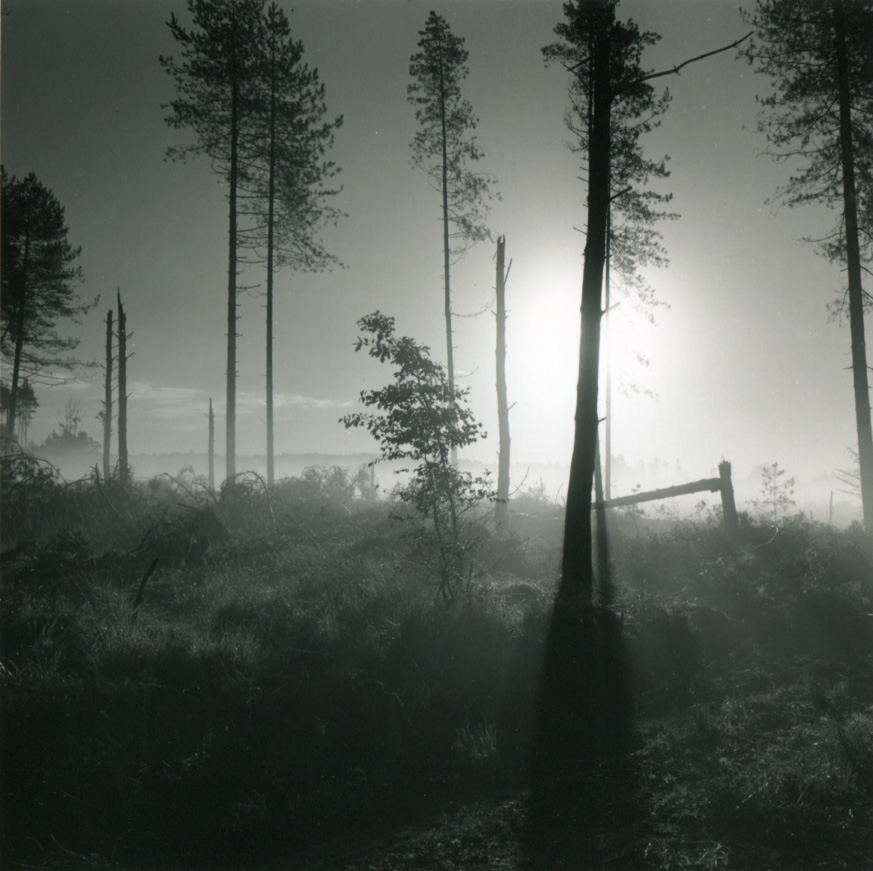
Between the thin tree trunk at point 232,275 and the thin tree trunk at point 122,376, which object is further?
the thin tree trunk at point 122,376

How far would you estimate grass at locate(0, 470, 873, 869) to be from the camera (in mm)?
5016

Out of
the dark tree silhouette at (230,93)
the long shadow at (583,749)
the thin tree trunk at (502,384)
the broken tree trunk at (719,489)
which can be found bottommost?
the long shadow at (583,749)

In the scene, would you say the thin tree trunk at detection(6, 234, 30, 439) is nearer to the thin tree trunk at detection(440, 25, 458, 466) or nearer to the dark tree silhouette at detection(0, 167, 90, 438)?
the dark tree silhouette at detection(0, 167, 90, 438)

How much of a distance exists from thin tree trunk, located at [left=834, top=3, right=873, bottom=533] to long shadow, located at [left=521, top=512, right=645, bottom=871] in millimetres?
10163

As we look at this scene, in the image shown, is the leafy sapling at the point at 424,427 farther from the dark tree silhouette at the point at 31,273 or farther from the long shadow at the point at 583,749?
the dark tree silhouette at the point at 31,273

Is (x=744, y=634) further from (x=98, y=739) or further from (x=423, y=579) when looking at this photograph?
(x=98, y=739)

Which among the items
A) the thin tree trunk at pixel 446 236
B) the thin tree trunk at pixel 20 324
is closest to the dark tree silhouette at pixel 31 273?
the thin tree trunk at pixel 20 324

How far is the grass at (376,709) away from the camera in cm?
502

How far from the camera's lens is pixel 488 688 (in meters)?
7.24

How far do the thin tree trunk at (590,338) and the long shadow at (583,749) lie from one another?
39.6 inches

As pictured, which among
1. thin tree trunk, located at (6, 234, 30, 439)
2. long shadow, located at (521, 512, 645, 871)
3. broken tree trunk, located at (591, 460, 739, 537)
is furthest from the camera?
thin tree trunk, located at (6, 234, 30, 439)

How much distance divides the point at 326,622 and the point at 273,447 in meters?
15.7

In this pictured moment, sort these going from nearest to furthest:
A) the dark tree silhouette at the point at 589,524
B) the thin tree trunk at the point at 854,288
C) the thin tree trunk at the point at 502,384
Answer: the dark tree silhouette at the point at 589,524 → the thin tree trunk at the point at 854,288 → the thin tree trunk at the point at 502,384

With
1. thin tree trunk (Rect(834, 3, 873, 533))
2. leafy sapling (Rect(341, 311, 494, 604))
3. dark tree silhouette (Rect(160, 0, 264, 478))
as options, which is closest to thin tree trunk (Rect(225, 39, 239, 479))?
dark tree silhouette (Rect(160, 0, 264, 478))
